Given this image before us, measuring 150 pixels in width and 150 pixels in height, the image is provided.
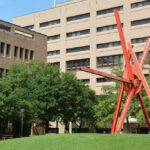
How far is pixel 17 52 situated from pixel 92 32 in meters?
22.9

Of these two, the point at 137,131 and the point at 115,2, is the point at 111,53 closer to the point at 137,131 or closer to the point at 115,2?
the point at 115,2

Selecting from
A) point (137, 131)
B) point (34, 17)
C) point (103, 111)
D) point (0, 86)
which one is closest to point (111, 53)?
point (137, 131)

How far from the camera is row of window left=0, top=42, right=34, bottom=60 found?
4306cm

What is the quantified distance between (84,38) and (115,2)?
9.22 metres

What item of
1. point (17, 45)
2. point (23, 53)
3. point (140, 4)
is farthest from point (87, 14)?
point (17, 45)

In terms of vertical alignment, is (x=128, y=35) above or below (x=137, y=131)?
above

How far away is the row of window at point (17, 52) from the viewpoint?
141ft

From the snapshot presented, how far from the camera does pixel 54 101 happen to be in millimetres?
36625

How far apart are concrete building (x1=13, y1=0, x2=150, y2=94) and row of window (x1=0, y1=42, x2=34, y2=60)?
18937 mm

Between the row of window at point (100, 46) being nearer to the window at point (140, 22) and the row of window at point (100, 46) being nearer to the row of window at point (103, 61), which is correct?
the row of window at point (103, 61)

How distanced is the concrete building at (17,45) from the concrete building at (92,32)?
51.8 feet

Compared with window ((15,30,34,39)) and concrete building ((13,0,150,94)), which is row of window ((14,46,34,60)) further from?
concrete building ((13,0,150,94))

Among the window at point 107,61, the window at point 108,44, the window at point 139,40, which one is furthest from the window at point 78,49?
the window at point 139,40

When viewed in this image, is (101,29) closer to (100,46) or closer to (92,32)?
(92,32)
